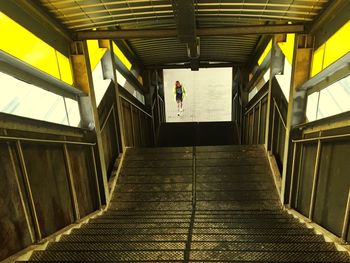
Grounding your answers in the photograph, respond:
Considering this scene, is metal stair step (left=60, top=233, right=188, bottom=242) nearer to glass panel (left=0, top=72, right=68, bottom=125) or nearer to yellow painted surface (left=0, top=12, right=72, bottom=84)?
glass panel (left=0, top=72, right=68, bottom=125)

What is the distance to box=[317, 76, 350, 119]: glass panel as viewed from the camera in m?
2.84

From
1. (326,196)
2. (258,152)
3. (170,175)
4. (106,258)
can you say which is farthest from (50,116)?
(258,152)

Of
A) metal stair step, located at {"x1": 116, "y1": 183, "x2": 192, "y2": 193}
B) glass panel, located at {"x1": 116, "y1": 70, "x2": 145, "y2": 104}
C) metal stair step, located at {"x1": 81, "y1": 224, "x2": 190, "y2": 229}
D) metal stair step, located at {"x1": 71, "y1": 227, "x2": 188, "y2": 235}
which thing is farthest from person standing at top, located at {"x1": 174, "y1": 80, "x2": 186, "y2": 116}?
metal stair step, located at {"x1": 71, "y1": 227, "x2": 188, "y2": 235}

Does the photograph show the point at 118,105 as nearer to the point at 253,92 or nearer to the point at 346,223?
the point at 346,223

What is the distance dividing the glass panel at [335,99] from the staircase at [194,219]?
4.81ft

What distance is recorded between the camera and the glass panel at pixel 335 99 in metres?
2.84

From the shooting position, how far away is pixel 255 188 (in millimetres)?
4730

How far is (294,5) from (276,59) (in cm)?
237

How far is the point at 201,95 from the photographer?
1338cm

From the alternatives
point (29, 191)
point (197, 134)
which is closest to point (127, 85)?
point (197, 134)

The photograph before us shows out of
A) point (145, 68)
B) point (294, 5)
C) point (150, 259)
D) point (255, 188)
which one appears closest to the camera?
point (150, 259)

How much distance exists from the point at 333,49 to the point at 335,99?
0.61m

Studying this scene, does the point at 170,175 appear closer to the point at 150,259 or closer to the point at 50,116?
the point at 50,116

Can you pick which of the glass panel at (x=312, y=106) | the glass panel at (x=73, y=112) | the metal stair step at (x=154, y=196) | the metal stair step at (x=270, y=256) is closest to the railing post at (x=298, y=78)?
the glass panel at (x=312, y=106)
